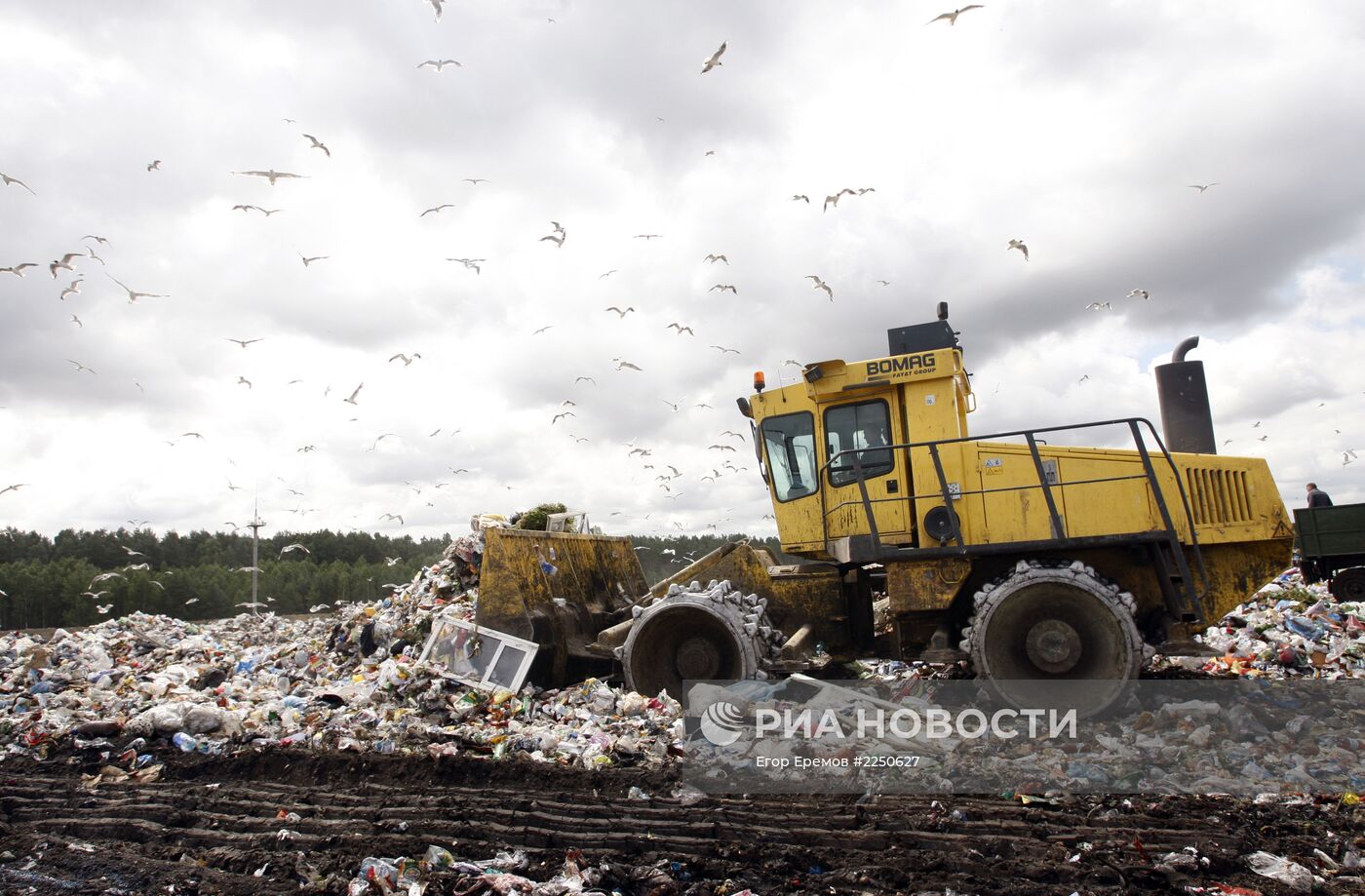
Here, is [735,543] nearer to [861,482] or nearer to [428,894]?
[861,482]

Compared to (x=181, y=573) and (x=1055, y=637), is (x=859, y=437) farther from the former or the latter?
(x=181, y=573)

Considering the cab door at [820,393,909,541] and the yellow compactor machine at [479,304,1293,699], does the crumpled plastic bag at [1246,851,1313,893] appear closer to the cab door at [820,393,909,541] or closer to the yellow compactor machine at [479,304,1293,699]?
the yellow compactor machine at [479,304,1293,699]

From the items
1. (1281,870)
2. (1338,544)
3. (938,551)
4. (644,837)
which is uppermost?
(938,551)

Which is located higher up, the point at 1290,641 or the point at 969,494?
the point at 969,494

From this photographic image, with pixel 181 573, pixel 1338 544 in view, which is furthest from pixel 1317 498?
pixel 181 573

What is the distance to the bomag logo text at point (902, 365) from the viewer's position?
22.7 ft

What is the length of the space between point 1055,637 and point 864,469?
6.05 feet

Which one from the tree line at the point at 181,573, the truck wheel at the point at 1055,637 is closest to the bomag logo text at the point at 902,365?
the truck wheel at the point at 1055,637

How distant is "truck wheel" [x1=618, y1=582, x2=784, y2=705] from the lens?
6426mm

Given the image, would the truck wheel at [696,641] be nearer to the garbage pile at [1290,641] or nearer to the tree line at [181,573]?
the garbage pile at [1290,641]

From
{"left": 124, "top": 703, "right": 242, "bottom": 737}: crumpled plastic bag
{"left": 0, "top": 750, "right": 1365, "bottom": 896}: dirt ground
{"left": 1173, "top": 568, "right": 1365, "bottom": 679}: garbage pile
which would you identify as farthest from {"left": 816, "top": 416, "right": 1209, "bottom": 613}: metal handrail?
{"left": 124, "top": 703, "right": 242, "bottom": 737}: crumpled plastic bag

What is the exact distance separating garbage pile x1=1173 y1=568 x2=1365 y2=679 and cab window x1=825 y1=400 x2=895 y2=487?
9.39 feet

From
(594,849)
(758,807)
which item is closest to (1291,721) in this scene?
(758,807)

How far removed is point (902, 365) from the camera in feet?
22.9
